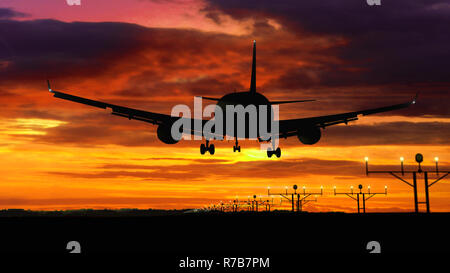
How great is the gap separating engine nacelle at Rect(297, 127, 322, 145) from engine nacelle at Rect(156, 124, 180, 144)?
1475 centimetres

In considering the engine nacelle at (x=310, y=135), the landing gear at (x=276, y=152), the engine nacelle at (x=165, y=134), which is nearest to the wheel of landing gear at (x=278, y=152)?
the landing gear at (x=276, y=152)

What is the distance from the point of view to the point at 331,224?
57.0m

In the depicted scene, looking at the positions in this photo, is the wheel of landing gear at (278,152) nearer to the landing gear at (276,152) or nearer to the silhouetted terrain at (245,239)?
the landing gear at (276,152)

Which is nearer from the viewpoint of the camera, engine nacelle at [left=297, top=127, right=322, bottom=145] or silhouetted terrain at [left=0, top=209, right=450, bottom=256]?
silhouetted terrain at [left=0, top=209, right=450, bottom=256]

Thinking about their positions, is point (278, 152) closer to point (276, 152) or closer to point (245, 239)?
point (276, 152)

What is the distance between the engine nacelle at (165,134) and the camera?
61125 mm

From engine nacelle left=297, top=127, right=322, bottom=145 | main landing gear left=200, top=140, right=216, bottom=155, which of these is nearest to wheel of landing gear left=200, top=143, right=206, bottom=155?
main landing gear left=200, top=140, right=216, bottom=155

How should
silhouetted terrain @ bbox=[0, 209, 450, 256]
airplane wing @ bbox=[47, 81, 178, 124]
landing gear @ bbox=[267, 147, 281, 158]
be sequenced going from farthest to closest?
landing gear @ bbox=[267, 147, 281, 158]
airplane wing @ bbox=[47, 81, 178, 124]
silhouetted terrain @ bbox=[0, 209, 450, 256]

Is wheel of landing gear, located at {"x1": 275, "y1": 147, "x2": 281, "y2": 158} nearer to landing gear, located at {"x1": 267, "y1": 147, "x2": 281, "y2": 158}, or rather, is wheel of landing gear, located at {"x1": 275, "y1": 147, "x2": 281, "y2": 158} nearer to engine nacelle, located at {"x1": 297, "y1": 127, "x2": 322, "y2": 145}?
landing gear, located at {"x1": 267, "y1": 147, "x2": 281, "y2": 158}

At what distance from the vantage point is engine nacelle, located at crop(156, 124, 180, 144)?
61125mm

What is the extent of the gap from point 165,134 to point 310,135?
16779 mm

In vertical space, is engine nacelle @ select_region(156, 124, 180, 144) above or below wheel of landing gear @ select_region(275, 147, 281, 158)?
above
